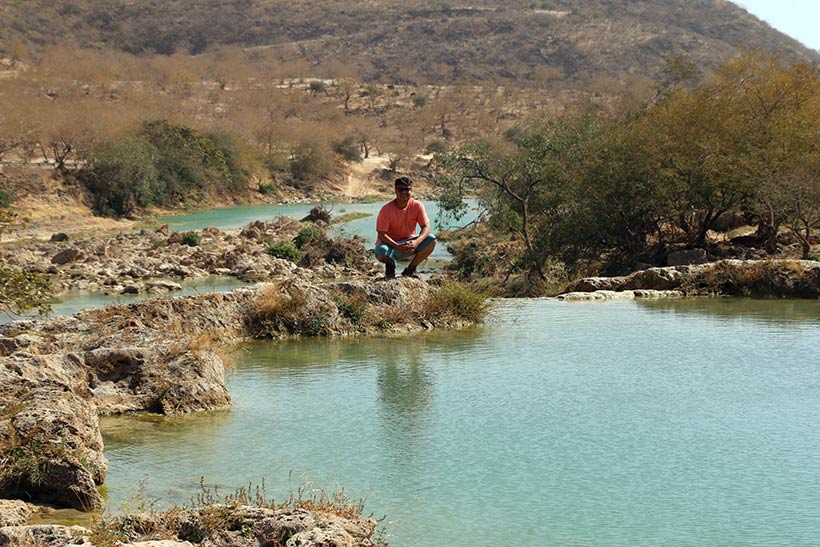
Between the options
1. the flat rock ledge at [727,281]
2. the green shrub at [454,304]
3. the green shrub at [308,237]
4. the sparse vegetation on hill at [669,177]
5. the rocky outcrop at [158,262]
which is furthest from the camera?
the green shrub at [308,237]

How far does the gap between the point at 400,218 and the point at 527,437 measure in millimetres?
4722

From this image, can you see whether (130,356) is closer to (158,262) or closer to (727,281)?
(727,281)

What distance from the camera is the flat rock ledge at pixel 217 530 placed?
4.32 metres

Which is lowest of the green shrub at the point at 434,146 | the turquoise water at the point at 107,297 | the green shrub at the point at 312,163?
the turquoise water at the point at 107,297

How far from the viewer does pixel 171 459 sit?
6.73 m

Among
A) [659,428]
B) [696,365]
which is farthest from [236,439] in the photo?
[696,365]

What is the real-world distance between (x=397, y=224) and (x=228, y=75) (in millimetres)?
92201

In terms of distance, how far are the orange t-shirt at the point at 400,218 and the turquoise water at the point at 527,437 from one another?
4.08 feet

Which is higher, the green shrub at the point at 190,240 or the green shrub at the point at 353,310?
the green shrub at the point at 190,240

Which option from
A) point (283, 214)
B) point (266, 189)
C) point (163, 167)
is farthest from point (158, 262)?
point (266, 189)

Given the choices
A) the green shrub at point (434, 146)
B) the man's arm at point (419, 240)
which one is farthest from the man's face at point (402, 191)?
the green shrub at point (434, 146)

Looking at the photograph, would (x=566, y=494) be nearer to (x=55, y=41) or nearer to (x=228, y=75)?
(x=228, y=75)

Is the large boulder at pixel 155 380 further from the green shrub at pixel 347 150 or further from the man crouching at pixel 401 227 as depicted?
the green shrub at pixel 347 150

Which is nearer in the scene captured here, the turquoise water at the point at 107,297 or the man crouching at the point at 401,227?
the man crouching at the point at 401,227
